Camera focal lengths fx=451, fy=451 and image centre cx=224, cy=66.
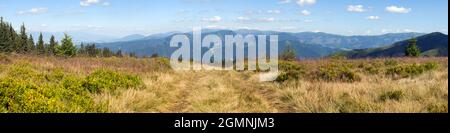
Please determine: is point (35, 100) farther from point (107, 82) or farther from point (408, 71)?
point (408, 71)

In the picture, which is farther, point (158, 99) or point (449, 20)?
point (158, 99)

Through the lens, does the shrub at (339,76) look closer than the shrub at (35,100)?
No

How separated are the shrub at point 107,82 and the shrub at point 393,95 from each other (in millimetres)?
6334

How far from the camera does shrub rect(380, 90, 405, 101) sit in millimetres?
9156

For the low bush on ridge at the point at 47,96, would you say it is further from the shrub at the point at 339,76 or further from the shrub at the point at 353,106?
the shrub at the point at 339,76

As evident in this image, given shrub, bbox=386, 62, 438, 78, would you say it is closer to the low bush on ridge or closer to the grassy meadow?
the grassy meadow

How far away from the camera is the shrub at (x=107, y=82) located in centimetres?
1091
